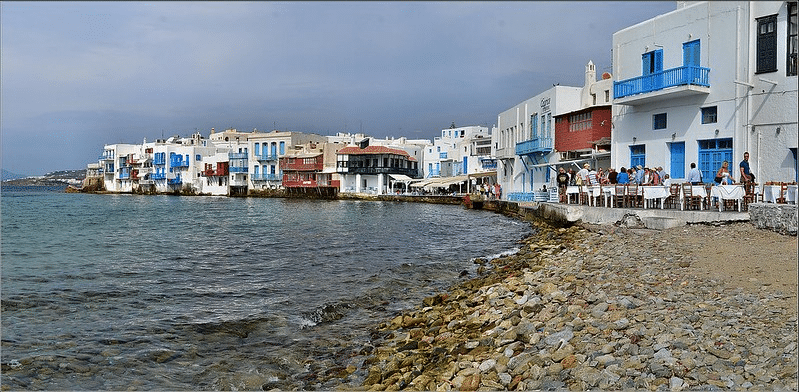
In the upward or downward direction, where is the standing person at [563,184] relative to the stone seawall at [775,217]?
upward

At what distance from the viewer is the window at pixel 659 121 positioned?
22.8 metres

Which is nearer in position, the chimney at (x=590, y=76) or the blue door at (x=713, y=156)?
the blue door at (x=713, y=156)

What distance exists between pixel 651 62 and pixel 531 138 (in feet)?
52.0

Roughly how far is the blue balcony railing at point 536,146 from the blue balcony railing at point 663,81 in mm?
10572

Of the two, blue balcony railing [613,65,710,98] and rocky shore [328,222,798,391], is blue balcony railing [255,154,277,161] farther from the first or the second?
rocky shore [328,222,798,391]

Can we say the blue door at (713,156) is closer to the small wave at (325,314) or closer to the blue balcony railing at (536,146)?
the blue balcony railing at (536,146)

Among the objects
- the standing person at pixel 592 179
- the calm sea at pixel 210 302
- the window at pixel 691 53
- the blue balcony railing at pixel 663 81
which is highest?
the window at pixel 691 53

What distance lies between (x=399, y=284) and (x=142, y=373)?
728 centimetres

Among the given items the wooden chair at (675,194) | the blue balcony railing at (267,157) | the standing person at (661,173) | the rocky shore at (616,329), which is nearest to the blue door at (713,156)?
the standing person at (661,173)

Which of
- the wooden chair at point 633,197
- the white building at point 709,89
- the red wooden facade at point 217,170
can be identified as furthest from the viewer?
the red wooden facade at point 217,170

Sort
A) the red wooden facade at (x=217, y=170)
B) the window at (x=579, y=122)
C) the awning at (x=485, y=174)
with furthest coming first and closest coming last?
the red wooden facade at (x=217, y=170), the awning at (x=485, y=174), the window at (x=579, y=122)

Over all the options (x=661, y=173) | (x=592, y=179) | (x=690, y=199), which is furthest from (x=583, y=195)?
(x=690, y=199)

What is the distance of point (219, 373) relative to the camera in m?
8.29

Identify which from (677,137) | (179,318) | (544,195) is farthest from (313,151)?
(179,318)
